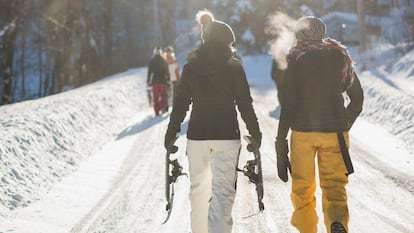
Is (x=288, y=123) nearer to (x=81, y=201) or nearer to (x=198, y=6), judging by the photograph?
(x=81, y=201)

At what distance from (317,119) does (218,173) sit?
0.92 meters

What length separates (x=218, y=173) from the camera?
4.70m

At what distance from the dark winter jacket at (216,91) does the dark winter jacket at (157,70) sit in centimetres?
1139

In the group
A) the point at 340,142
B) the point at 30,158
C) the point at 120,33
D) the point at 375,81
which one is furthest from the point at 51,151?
the point at 120,33

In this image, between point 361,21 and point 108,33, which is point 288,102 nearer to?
point 361,21

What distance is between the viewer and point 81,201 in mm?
7461

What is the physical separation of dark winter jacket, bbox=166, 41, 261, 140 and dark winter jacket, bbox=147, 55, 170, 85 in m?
11.4

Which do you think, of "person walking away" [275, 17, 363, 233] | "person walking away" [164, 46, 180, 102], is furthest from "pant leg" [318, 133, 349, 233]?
"person walking away" [164, 46, 180, 102]

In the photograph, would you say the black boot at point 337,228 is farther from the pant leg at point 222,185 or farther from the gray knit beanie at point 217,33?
the gray knit beanie at point 217,33

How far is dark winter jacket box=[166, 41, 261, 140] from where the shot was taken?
15.4 feet

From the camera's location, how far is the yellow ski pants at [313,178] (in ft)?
15.5

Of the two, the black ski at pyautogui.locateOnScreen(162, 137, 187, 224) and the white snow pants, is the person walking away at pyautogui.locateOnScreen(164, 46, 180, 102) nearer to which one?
the black ski at pyautogui.locateOnScreen(162, 137, 187, 224)

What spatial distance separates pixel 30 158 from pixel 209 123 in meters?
4.90

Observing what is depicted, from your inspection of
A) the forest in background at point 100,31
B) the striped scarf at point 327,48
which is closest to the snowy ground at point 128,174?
the striped scarf at point 327,48
